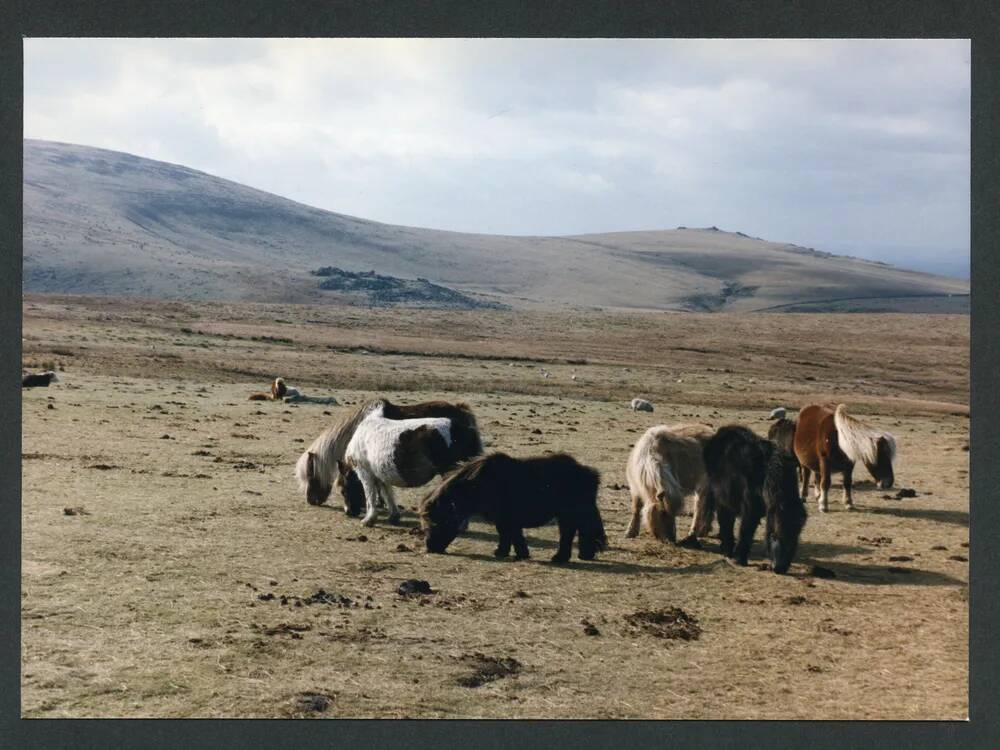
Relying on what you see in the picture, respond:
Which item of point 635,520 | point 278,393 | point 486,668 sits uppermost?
point 278,393

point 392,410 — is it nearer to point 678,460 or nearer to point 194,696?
point 678,460

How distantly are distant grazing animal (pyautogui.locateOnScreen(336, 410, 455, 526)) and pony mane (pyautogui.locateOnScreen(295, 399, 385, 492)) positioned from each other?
0.42 metres

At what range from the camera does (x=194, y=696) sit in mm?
6809

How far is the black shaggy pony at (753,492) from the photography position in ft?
32.5

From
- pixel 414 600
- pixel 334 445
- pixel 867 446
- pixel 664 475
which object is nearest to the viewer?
pixel 414 600

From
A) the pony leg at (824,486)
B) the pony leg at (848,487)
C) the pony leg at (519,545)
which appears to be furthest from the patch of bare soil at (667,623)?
the pony leg at (848,487)

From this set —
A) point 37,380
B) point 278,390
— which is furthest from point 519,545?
point 37,380

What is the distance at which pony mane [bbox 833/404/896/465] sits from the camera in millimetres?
12789

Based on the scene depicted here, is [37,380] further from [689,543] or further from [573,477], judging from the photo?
[689,543]

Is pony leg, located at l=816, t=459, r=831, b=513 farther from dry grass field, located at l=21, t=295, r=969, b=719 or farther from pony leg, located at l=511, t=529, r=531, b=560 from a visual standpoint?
pony leg, located at l=511, t=529, r=531, b=560

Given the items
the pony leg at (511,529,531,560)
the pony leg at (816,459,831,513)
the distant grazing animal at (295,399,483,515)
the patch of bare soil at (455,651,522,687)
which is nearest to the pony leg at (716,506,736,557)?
the pony leg at (511,529,531,560)

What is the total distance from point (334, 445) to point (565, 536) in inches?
145

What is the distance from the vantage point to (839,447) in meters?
13.1
